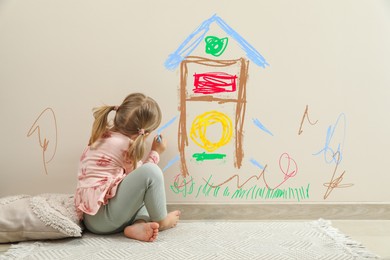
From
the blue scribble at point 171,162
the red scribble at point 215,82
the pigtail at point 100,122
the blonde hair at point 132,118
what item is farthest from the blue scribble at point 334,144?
the pigtail at point 100,122

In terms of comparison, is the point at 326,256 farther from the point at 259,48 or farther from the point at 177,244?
the point at 259,48

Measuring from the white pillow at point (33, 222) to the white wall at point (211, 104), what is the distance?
0.31 m

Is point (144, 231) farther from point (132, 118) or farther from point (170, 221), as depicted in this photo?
point (132, 118)

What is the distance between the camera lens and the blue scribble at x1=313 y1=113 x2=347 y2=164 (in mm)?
1815

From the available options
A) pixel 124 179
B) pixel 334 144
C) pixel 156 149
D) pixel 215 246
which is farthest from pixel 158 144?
pixel 334 144

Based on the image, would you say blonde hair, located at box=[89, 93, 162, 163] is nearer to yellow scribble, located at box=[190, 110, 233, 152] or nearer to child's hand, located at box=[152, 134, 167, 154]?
child's hand, located at box=[152, 134, 167, 154]

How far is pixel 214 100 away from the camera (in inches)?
71.0

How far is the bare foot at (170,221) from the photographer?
1592mm

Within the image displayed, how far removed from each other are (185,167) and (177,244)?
1.40 ft

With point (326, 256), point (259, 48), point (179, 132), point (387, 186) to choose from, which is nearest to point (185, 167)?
point (179, 132)

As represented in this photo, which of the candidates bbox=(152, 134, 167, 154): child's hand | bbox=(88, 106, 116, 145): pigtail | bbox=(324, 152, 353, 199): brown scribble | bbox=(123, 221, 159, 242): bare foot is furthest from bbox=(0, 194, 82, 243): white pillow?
bbox=(324, 152, 353, 199): brown scribble

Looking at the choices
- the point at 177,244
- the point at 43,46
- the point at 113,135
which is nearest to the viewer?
the point at 177,244

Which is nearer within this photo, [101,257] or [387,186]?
[101,257]

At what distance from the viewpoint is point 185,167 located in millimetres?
1815
